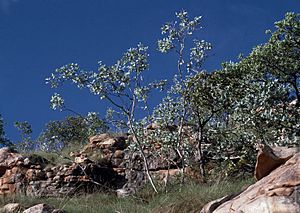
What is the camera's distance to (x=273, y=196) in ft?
23.7

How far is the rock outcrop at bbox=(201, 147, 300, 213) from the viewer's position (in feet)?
23.1

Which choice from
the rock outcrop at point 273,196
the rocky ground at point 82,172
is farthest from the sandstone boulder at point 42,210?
the rock outcrop at point 273,196

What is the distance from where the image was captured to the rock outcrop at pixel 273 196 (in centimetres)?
703

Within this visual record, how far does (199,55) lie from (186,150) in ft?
8.30

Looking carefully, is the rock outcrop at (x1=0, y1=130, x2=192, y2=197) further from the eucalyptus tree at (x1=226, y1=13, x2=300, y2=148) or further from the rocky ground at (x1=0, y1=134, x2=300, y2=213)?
the eucalyptus tree at (x1=226, y1=13, x2=300, y2=148)

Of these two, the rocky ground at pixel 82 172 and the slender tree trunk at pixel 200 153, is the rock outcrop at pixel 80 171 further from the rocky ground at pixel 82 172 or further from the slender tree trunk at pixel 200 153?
the slender tree trunk at pixel 200 153

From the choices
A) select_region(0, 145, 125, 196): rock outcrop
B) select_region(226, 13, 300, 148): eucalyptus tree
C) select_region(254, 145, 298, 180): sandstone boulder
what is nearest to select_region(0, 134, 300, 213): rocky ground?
select_region(0, 145, 125, 196): rock outcrop

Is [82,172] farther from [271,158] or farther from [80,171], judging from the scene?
[271,158]

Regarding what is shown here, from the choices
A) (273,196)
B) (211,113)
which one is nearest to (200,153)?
(211,113)

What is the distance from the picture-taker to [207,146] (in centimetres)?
1474

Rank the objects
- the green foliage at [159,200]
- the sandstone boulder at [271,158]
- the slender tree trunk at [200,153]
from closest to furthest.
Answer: the sandstone boulder at [271,158], the green foliage at [159,200], the slender tree trunk at [200,153]

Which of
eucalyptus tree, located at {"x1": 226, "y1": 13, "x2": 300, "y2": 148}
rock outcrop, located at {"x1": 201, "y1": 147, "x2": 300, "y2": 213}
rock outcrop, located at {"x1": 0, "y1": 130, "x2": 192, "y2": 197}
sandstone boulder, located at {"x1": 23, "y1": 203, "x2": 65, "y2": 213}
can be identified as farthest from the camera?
rock outcrop, located at {"x1": 0, "y1": 130, "x2": 192, "y2": 197}

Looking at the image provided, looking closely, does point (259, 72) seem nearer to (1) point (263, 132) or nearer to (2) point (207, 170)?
(1) point (263, 132)

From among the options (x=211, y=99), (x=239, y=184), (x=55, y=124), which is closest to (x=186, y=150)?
(x=211, y=99)
